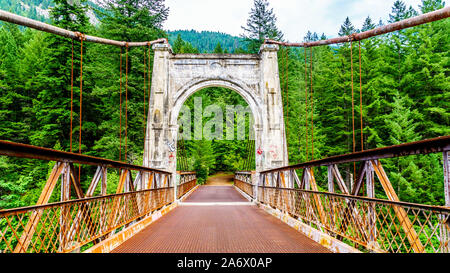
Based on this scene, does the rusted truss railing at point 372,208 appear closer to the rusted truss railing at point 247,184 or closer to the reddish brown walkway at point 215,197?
the rusted truss railing at point 247,184

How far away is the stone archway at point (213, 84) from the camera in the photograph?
33.8ft

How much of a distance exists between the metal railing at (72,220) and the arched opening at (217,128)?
69.0 ft

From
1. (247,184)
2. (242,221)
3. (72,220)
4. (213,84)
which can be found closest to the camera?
(72,220)

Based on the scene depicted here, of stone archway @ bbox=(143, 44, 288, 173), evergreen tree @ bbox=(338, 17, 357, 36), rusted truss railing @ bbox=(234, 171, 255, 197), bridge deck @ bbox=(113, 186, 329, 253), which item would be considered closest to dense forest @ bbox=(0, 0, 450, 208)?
stone archway @ bbox=(143, 44, 288, 173)

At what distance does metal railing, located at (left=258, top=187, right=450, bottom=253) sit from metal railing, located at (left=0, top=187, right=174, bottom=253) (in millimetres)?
2040

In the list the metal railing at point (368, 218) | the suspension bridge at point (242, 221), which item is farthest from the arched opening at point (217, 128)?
the metal railing at point (368, 218)

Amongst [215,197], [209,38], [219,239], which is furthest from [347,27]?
[209,38]

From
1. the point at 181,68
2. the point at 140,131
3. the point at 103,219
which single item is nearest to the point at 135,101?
the point at 140,131

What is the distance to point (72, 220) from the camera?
224cm

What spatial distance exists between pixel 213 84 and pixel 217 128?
1925 cm

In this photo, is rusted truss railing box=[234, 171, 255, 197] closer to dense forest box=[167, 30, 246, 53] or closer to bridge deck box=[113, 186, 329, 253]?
bridge deck box=[113, 186, 329, 253]

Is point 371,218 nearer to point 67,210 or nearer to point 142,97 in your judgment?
point 67,210
